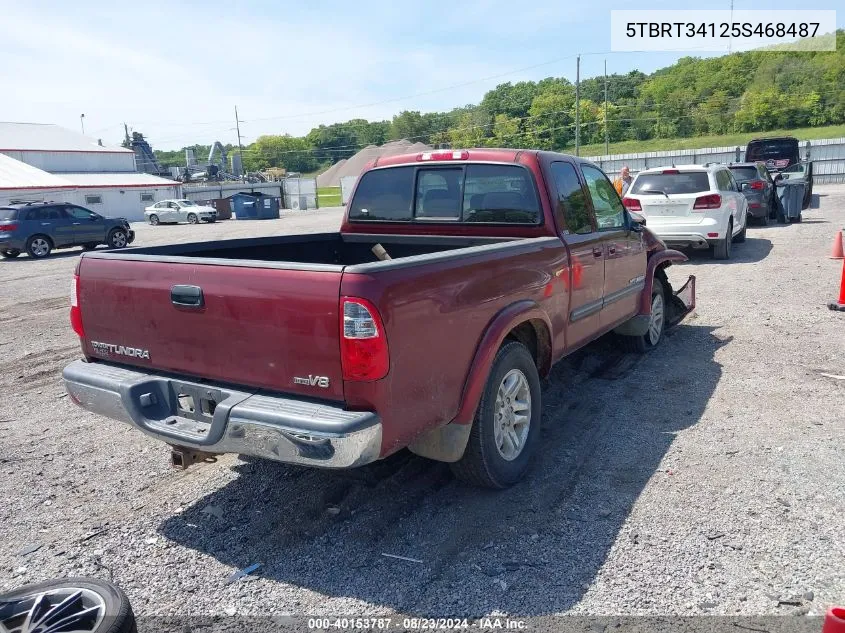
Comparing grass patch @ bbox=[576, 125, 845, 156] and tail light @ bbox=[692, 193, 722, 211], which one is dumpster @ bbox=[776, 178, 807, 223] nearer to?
tail light @ bbox=[692, 193, 722, 211]

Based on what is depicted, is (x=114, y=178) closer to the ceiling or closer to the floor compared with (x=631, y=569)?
closer to the ceiling

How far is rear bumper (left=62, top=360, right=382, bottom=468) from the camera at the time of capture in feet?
9.18

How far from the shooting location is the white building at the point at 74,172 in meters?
40.5

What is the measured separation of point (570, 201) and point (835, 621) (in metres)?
3.24

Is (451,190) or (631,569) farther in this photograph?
(451,190)

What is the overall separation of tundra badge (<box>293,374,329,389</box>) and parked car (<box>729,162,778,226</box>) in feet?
51.3

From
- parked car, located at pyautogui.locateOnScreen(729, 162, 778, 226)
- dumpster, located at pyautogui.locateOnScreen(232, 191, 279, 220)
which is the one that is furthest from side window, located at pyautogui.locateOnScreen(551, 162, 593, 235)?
dumpster, located at pyautogui.locateOnScreen(232, 191, 279, 220)

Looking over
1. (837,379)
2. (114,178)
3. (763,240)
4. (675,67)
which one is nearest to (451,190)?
(837,379)

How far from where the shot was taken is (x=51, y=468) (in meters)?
4.43

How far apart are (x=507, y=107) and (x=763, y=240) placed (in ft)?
269

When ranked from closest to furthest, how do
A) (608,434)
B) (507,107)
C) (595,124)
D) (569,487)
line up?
1. (569,487)
2. (608,434)
3. (595,124)
4. (507,107)

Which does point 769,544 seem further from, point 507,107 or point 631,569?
point 507,107

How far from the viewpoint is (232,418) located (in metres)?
2.98

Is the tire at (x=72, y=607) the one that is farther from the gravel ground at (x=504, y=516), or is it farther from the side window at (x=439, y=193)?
the side window at (x=439, y=193)
